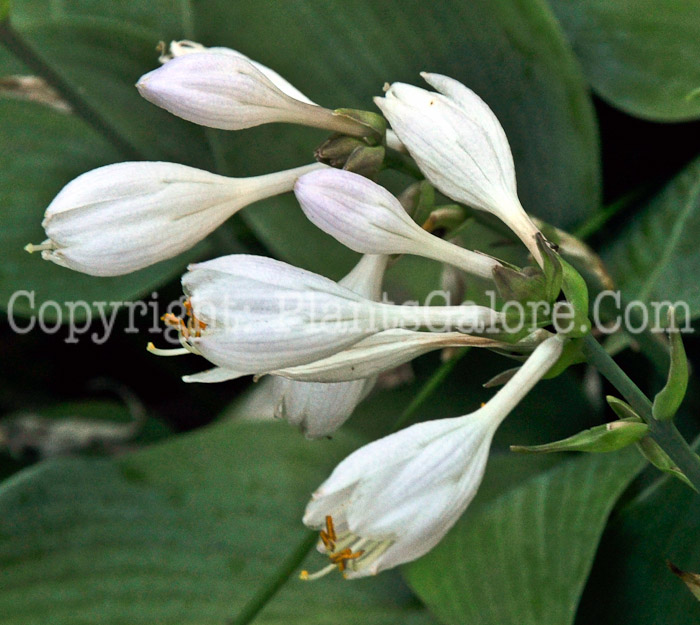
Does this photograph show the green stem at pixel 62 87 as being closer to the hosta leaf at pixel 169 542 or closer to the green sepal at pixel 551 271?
the hosta leaf at pixel 169 542

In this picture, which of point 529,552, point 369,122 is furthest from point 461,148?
point 529,552

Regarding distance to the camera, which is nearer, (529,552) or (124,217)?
(124,217)

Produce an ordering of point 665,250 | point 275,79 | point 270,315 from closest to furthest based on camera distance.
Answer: point 270,315 → point 275,79 → point 665,250

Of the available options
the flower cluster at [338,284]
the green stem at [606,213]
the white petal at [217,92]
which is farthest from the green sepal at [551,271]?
the green stem at [606,213]

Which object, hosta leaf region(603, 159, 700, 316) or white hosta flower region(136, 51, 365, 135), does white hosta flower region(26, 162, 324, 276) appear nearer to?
white hosta flower region(136, 51, 365, 135)

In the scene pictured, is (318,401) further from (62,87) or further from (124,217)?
(62,87)

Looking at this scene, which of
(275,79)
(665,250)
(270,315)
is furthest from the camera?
(665,250)
